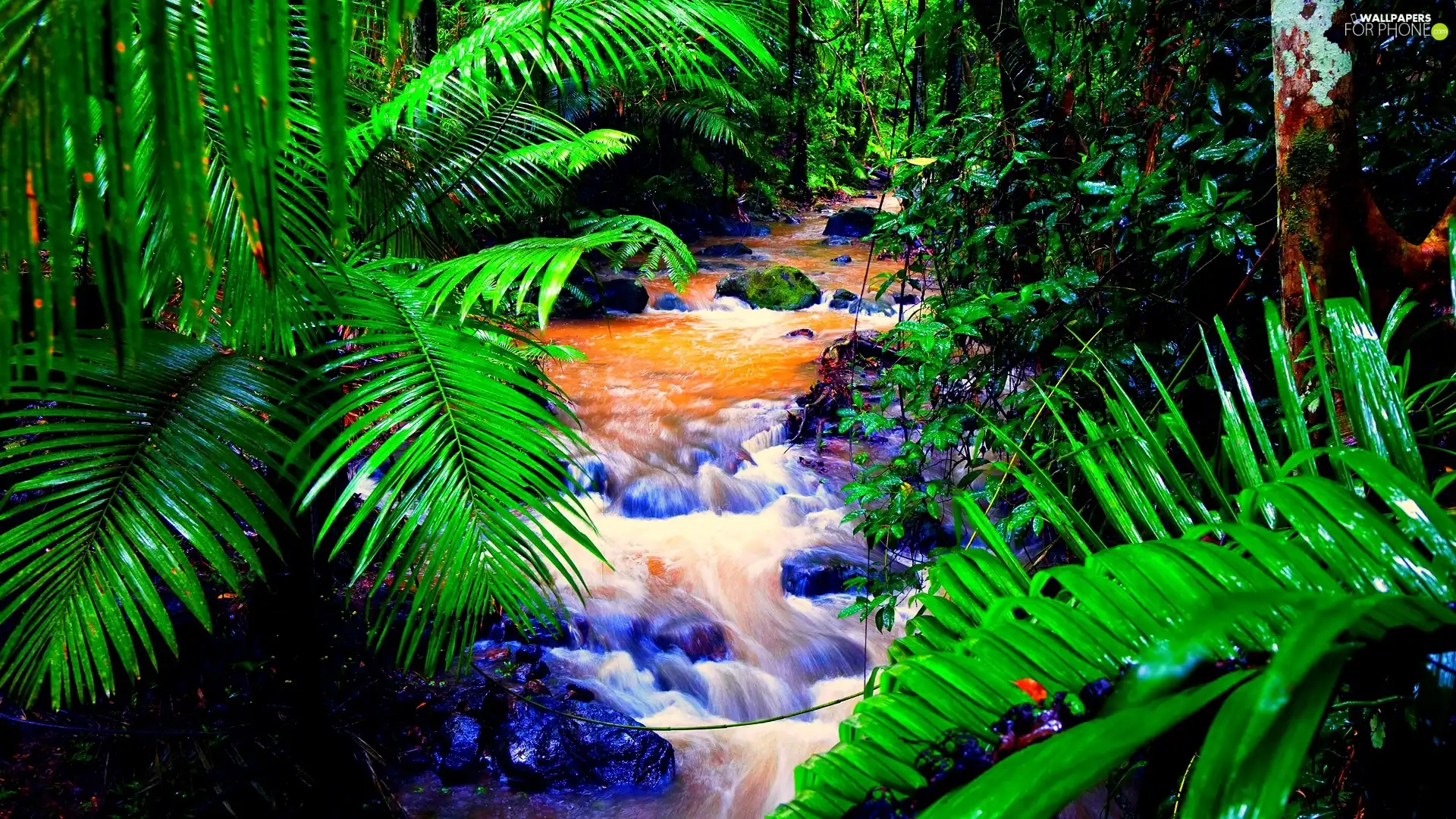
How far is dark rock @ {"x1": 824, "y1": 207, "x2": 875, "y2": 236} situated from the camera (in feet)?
40.4

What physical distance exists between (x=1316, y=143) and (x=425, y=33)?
16.7ft

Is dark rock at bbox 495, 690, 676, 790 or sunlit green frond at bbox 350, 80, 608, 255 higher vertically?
sunlit green frond at bbox 350, 80, 608, 255

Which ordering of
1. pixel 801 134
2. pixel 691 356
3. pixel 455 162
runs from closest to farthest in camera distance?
pixel 455 162 → pixel 691 356 → pixel 801 134

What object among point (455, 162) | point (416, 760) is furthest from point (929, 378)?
point (416, 760)

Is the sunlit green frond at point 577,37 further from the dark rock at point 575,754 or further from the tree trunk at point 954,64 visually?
the dark rock at point 575,754

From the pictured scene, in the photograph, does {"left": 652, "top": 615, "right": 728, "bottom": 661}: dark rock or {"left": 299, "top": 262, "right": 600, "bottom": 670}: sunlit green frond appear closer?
{"left": 299, "top": 262, "right": 600, "bottom": 670}: sunlit green frond

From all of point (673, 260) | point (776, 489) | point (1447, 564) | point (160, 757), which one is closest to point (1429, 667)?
point (1447, 564)

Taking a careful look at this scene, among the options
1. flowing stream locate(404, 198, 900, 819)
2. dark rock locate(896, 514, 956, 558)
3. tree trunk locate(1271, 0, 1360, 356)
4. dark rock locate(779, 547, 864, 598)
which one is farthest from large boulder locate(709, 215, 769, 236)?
tree trunk locate(1271, 0, 1360, 356)

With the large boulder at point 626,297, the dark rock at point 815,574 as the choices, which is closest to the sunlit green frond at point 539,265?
the dark rock at point 815,574

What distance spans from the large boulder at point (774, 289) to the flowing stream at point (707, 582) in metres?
1.32

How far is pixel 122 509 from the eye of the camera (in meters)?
1.53

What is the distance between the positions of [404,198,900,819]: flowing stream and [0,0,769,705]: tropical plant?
65cm

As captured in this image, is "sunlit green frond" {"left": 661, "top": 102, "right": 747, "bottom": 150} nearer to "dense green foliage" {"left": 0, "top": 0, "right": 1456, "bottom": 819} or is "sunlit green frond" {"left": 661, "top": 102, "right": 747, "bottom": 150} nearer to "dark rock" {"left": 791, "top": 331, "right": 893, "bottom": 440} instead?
"dark rock" {"left": 791, "top": 331, "right": 893, "bottom": 440}

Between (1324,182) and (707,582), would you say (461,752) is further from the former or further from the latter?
(1324,182)
